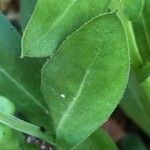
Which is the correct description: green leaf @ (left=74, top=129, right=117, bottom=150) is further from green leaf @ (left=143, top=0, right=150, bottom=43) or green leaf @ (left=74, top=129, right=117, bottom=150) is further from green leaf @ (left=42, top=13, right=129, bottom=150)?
green leaf @ (left=143, top=0, right=150, bottom=43)

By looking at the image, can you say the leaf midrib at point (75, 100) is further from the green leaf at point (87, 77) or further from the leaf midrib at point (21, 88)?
the leaf midrib at point (21, 88)

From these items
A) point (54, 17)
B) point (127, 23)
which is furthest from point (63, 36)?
point (127, 23)

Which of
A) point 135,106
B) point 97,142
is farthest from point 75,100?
point 135,106

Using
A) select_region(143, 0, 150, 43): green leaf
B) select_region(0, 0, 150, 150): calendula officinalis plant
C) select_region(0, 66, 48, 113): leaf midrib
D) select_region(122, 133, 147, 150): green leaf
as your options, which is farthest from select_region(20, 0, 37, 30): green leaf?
select_region(122, 133, 147, 150): green leaf

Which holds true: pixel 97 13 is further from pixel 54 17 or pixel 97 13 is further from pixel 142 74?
pixel 142 74

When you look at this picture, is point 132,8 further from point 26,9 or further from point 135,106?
point 135,106
